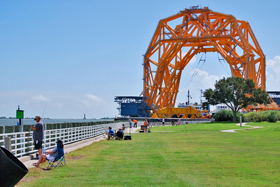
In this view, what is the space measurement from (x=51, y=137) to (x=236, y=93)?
51.1 m

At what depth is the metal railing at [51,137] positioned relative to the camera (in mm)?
13984

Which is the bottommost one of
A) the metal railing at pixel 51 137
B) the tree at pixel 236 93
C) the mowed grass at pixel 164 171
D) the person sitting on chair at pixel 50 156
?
the mowed grass at pixel 164 171

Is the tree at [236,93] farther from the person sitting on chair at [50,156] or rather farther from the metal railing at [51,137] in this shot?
the person sitting on chair at [50,156]

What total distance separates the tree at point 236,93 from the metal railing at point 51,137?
1279 inches

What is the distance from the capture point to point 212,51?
77.8 m

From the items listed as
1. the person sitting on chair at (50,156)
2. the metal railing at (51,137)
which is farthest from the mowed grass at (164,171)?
the metal railing at (51,137)

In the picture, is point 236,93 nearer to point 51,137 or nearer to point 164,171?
point 51,137

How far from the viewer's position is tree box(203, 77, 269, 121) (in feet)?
210

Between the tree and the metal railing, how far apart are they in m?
32.5

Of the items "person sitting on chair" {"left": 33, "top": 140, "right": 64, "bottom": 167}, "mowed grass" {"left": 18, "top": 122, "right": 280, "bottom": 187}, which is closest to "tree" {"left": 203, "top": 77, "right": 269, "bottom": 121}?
"mowed grass" {"left": 18, "top": 122, "right": 280, "bottom": 187}

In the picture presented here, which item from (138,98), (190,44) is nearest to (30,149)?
(190,44)

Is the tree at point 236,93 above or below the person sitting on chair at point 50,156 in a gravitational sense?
above

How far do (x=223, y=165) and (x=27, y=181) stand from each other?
22.8ft

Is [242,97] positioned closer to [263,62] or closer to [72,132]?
[263,62]
